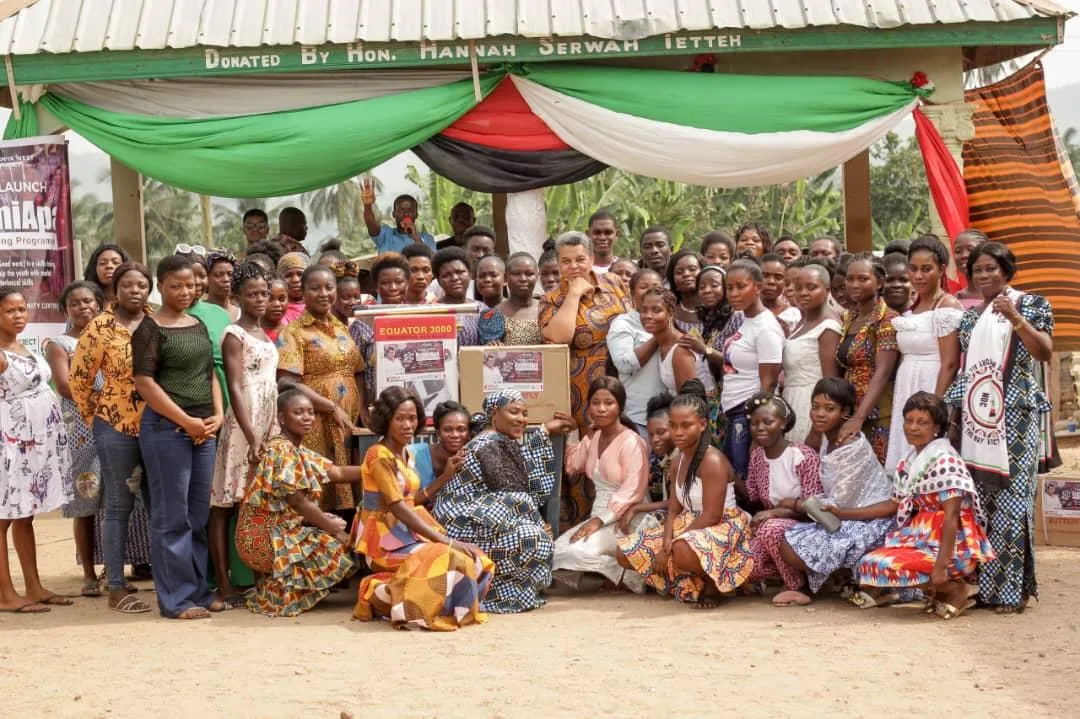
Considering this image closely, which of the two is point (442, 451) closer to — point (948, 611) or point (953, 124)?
point (948, 611)

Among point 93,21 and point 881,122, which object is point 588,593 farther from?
point 93,21

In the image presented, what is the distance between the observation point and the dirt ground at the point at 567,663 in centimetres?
505

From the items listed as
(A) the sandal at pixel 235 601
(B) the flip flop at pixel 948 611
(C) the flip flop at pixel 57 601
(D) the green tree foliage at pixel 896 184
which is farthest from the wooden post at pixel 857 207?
(D) the green tree foliage at pixel 896 184

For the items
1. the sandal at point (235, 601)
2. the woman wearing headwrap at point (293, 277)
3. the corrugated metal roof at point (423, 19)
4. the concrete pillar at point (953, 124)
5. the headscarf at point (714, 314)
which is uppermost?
the corrugated metal roof at point (423, 19)

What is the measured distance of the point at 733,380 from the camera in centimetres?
729

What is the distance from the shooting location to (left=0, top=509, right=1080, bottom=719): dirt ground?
16.6 feet

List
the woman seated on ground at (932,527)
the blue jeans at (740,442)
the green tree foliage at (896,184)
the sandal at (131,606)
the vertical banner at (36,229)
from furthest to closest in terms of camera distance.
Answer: the green tree foliage at (896,184)
the vertical banner at (36,229)
the blue jeans at (740,442)
the sandal at (131,606)
the woman seated on ground at (932,527)

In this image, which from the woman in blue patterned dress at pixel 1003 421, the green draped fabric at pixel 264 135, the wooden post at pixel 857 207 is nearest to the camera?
the woman in blue patterned dress at pixel 1003 421

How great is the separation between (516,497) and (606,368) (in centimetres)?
101

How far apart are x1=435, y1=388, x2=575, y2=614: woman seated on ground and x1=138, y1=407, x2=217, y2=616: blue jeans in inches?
46.2

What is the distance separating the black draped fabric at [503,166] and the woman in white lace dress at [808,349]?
9.61ft

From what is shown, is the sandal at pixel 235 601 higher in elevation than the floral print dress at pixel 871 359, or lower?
lower

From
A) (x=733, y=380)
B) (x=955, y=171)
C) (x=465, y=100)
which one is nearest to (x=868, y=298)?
(x=733, y=380)

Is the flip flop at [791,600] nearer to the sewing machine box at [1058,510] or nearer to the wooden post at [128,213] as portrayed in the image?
the sewing machine box at [1058,510]
